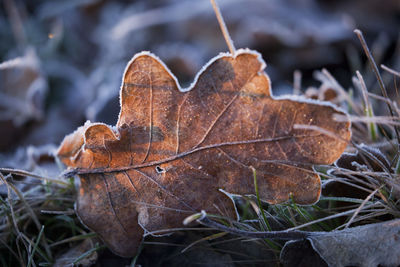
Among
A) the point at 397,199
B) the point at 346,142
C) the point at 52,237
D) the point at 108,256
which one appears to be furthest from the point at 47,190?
the point at 397,199

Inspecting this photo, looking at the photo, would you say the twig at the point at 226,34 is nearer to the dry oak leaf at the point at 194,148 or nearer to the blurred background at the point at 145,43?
the dry oak leaf at the point at 194,148

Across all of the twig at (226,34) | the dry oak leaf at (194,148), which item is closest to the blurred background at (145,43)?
the dry oak leaf at (194,148)

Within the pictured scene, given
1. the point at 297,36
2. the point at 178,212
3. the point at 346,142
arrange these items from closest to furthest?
the point at 346,142, the point at 178,212, the point at 297,36

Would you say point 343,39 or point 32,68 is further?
point 343,39

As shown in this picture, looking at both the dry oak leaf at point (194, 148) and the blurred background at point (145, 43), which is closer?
the dry oak leaf at point (194, 148)

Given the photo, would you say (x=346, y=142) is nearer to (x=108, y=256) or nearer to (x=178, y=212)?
(x=178, y=212)

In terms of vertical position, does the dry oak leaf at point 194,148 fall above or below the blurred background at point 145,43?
below
